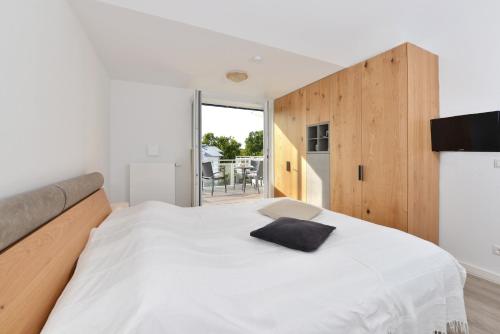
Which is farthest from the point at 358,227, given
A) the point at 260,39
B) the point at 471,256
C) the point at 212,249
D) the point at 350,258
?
the point at 260,39

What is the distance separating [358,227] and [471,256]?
1.75 m

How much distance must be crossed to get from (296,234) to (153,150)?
2.98 meters

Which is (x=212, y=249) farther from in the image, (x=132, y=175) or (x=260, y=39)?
(x=132, y=175)

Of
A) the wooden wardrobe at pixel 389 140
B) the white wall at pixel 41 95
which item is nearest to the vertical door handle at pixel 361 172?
the wooden wardrobe at pixel 389 140

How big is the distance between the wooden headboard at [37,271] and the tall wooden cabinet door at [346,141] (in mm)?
2971

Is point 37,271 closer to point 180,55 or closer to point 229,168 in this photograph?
point 180,55

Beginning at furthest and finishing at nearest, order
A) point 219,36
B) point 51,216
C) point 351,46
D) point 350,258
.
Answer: point 351,46 → point 219,36 → point 350,258 → point 51,216

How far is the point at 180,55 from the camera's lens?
270cm

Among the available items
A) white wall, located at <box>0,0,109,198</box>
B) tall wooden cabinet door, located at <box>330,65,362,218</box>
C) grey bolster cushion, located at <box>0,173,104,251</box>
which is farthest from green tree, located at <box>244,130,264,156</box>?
grey bolster cushion, located at <box>0,173,104,251</box>

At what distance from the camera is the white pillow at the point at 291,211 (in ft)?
6.53

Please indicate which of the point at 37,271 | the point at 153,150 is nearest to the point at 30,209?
the point at 37,271

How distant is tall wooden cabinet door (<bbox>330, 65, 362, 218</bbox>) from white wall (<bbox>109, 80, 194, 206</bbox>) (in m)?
2.34

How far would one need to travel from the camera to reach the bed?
29.6 inches

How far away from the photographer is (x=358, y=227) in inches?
67.9
